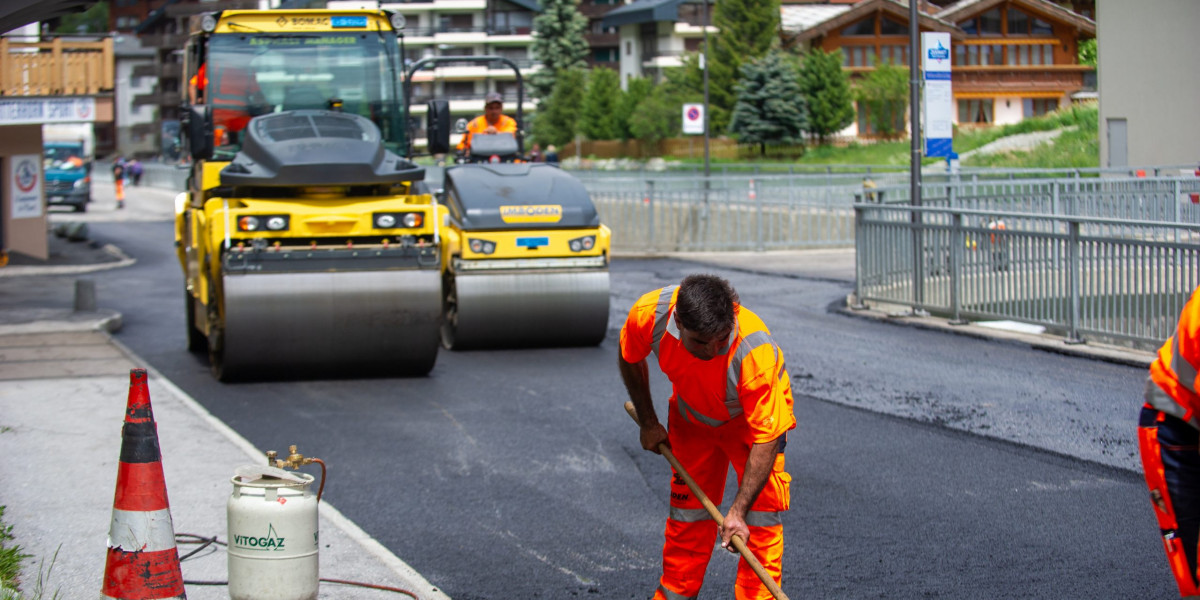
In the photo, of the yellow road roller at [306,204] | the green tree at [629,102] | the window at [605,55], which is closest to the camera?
the yellow road roller at [306,204]

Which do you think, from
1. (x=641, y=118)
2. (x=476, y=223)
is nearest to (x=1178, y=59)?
(x=476, y=223)

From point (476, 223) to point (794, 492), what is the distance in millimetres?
5497

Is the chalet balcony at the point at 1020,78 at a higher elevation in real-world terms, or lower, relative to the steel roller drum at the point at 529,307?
higher

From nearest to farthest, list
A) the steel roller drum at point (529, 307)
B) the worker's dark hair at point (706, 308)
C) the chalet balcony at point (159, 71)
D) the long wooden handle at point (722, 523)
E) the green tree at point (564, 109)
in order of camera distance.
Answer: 1. the worker's dark hair at point (706, 308)
2. the long wooden handle at point (722, 523)
3. the steel roller drum at point (529, 307)
4. the green tree at point (564, 109)
5. the chalet balcony at point (159, 71)

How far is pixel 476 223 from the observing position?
11797mm

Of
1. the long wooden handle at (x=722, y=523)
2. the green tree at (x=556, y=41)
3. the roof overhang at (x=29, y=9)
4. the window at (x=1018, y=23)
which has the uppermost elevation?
the green tree at (x=556, y=41)

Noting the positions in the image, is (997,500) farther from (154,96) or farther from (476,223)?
(154,96)

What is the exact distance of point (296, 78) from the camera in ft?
36.5

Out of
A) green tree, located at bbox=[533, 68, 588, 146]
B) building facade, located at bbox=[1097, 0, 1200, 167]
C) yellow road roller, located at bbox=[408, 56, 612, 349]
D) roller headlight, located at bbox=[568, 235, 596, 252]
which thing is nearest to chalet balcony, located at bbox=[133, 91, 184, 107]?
green tree, located at bbox=[533, 68, 588, 146]

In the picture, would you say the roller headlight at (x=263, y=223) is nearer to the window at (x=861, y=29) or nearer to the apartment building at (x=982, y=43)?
the apartment building at (x=982, y=43)

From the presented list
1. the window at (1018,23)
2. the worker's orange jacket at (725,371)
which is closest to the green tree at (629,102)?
the window at (1018,23)

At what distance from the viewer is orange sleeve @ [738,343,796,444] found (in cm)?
433

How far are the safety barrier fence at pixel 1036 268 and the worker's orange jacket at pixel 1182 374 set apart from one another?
7.23m

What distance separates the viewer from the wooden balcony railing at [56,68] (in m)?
21.9
